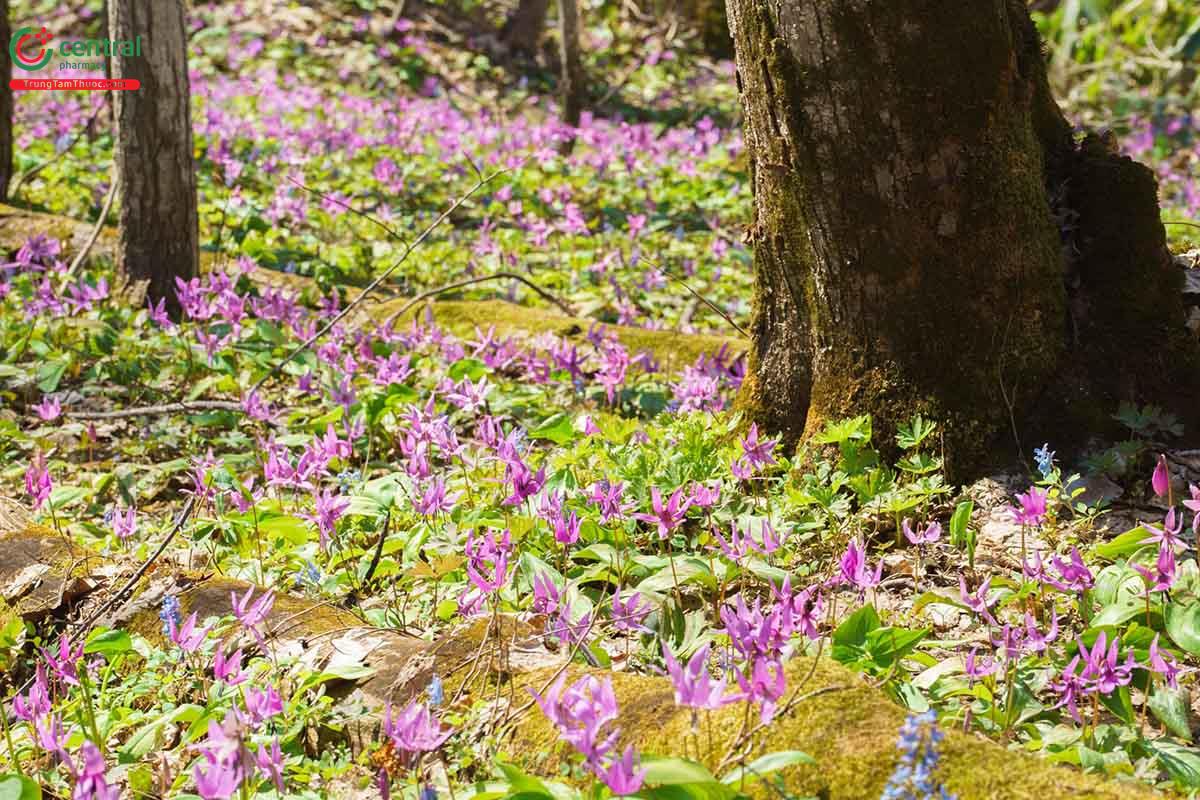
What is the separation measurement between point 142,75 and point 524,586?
4324 mm

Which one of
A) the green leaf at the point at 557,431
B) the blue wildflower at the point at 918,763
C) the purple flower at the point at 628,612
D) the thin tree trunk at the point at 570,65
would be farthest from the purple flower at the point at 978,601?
the thin tree trunk at the point at 570,65

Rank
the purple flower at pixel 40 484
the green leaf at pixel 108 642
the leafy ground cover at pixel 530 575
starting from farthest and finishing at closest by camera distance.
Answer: the purple flower at pixel 40 484, the green leaf at pixel 108 642, the leafy ground cover at pixel 530 575

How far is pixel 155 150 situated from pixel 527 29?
1009 centimetres

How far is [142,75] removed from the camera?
5848 mm

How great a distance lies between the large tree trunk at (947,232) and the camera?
3045mm

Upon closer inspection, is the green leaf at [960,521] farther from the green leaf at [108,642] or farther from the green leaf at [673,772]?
the green leaf at [108,642]

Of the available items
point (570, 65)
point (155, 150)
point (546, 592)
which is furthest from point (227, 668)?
point (570, 65)

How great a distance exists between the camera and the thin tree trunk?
33.6 feet

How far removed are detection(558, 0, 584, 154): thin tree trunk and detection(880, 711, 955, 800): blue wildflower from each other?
8.86 meters

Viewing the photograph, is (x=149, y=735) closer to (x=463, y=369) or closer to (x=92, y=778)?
(x=92, y=778)

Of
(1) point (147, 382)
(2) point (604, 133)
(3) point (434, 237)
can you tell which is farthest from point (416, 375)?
(2) point (604, 133)

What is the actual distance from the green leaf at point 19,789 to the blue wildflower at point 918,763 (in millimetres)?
1298

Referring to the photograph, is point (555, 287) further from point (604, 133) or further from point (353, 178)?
point (604, 133)

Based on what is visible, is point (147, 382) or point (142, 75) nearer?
point (147, 382)
